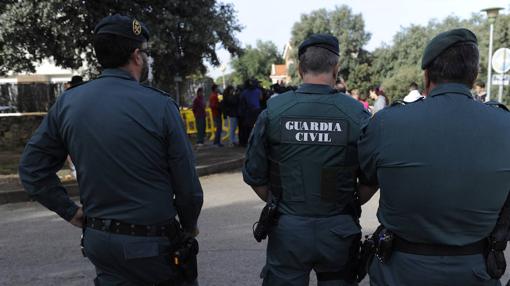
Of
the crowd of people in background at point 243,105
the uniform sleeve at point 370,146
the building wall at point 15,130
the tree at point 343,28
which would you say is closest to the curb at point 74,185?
the crowd of people in background at point 243,105

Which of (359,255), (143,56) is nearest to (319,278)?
(359,255)

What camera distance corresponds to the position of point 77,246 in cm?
512

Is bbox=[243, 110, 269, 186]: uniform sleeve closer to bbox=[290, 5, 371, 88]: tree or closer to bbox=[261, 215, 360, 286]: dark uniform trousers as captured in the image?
bbox=[261, 215, 360, 286]: dark uniform trousers

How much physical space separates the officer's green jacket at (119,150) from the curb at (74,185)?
4518 mm

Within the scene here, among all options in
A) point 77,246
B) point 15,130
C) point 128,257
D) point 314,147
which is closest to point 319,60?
point 314,147

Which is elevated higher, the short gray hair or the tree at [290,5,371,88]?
the tree at [290,5,371,88]

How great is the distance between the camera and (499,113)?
1.90 metres

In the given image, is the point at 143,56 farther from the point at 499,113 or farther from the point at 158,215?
the point at 499,113

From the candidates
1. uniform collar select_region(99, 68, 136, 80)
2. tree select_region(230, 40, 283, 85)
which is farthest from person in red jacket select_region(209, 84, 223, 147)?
tree select_region(230, 40, 283, 85)

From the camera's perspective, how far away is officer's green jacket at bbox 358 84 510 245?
71.1 inches

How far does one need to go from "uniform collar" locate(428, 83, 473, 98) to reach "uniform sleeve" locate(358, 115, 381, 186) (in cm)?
27

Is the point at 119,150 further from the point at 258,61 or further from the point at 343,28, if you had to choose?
the point at 258,61

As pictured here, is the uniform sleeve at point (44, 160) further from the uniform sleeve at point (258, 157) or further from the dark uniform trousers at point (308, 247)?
the dark uniform trousers at point (308, 247)

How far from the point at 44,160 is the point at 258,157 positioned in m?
1.06
